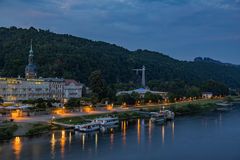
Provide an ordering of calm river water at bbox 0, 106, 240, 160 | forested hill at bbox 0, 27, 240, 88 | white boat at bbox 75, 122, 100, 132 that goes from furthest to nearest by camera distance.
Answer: forested hill at bbox 0, 27, 240, 88 → white boat at bbox 75, 122, 100, 132 → calm river water at bbox 0, 106, 240, 160

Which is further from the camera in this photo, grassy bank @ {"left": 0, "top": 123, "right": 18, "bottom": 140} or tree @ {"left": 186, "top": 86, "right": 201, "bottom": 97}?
tree @ {"left": 186, "top": 86, "right": 201, "bottom": 97}

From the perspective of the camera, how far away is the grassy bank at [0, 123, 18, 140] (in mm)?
24812

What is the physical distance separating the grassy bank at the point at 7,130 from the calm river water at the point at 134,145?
1.74 feet

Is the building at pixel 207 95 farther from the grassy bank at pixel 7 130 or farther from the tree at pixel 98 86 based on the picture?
the grassy bank at pixel 7 130

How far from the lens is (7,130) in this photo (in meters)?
25.5

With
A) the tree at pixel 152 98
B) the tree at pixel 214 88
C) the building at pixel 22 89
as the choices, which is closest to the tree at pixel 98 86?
the building at pixel 22 89

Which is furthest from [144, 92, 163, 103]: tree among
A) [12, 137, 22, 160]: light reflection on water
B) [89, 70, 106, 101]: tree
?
[12, 137, 22, 160]: light reflection on water

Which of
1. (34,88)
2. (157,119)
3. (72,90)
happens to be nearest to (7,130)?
(157,119)

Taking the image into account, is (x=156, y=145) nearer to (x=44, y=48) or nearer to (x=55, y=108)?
(x=55, y=108)

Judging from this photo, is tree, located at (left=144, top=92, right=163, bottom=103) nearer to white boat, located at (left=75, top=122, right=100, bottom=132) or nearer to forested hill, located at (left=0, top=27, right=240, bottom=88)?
forested hill, located at (left=0, top=27, right=240, bottom=88)

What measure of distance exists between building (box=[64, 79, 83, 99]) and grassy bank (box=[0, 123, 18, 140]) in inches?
811

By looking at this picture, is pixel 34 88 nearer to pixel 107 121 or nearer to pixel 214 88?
pixel 107 121

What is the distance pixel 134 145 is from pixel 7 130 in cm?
766

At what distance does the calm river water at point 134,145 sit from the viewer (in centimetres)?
2153
